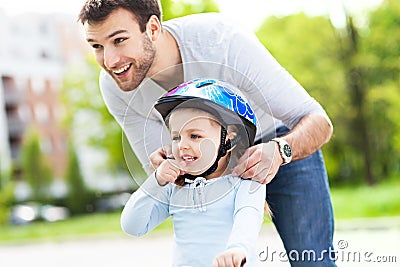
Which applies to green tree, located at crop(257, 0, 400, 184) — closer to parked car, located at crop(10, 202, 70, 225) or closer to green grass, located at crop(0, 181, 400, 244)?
green grass, located at crop(0, 181, 400, 244)

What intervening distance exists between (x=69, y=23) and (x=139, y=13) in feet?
115

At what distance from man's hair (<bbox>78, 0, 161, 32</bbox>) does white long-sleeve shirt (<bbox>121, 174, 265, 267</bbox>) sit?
1.65ft

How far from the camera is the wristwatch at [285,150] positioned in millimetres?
1995

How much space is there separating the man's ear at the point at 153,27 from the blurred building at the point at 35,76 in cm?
3079

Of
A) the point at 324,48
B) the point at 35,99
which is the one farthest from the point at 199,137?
the point at 35,99

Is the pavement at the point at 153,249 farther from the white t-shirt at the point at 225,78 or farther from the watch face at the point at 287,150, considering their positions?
the watch face at the point at 287,150

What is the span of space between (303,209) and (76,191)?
23.4 metres

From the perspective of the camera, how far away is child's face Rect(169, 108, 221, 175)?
1.87 m

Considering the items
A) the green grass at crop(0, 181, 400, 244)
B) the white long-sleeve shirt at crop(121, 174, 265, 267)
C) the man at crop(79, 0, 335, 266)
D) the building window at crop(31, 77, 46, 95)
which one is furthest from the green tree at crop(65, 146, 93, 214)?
the white long-sleeve shirt at crop(121, 174, 265, 267)

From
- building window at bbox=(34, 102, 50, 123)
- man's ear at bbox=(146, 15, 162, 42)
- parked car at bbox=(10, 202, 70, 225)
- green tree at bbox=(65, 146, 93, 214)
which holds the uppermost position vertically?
building window at bbox=(34, 102, 50, 123)

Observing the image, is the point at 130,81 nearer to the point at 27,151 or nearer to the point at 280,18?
the point at 280,18

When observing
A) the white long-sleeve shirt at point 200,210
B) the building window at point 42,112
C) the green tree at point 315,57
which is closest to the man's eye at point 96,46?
the white long-sleeve shirt at point 200,210

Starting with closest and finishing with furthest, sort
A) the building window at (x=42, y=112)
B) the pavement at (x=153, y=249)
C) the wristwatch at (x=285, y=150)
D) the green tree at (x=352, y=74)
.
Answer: the wristwatch at (x=285, y=150) < the pavement at (x=153, y=249) < the green tree at (x=352, y=74) < the building window at (x=42, y=112)

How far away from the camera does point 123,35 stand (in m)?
2.12
